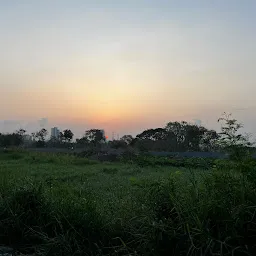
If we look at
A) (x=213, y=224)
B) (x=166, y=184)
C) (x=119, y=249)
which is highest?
(x=166, y=184)

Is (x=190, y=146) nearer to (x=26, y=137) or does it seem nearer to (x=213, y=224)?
(x=26, y=137)

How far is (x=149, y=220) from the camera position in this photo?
10.1 feet

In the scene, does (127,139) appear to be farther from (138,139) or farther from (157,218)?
(157,218)

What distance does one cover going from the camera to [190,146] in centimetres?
3316

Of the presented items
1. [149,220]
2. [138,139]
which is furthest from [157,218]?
[138,139]

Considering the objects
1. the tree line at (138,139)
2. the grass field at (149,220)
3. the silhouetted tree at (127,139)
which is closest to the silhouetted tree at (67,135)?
the tree line at (138,139)

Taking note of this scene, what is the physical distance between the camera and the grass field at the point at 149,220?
9.15ft

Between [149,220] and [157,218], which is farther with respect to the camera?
[157,218]

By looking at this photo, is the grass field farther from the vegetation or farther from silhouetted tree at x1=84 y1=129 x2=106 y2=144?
silhouetted tree at x1=84 y1=129 x2=106 y2=144

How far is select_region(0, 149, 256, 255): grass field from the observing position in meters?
2.79

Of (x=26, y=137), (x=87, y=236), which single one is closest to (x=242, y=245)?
(x=87, y=236)

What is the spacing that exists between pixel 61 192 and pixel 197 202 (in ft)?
7.58

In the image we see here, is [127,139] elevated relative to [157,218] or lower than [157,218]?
elevated

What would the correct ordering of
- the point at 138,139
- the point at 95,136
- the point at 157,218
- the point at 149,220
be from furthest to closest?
the point at 95,136, the point at 138,139, the point at 157,218, the point at 149,220
